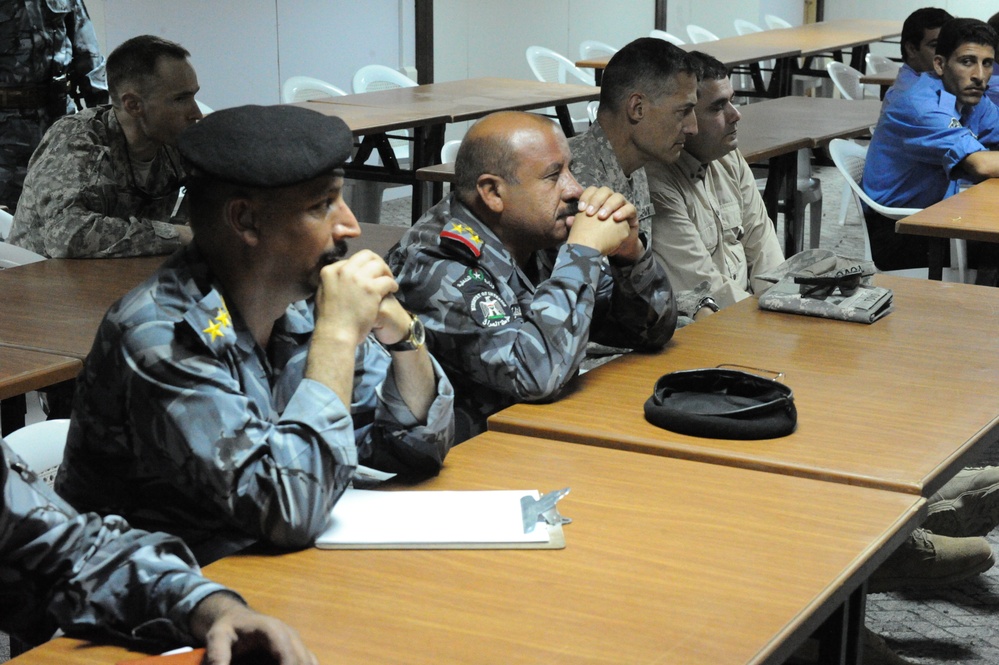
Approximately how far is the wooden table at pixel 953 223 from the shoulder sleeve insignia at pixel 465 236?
2.01 m

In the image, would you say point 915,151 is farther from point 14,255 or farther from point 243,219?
point 243,219

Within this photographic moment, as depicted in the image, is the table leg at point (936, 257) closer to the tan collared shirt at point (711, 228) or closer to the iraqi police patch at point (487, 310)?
the tan collared shirt at point (711, 228)

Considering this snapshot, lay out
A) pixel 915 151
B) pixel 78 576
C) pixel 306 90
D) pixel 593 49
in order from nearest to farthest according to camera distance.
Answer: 1. pixel 78 576
2. pixel 915 151
3. pixel 306 90
4. pixel 593 49

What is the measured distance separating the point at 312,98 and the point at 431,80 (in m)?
1.76

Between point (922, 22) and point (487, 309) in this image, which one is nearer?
point (487, 309)

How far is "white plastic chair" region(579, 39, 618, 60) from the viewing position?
9.17 m

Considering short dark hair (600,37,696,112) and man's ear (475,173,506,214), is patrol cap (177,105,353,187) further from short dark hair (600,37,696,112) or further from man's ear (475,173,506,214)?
short dark hair (600,37,696,112)

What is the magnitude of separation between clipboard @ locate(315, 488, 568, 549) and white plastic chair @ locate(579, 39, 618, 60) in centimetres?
769

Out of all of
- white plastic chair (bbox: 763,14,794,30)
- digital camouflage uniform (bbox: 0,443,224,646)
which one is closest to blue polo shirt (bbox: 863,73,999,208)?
digital camouflage uniform (bbox: 0,443,224,646)

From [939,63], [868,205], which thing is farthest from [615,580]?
[939,63]

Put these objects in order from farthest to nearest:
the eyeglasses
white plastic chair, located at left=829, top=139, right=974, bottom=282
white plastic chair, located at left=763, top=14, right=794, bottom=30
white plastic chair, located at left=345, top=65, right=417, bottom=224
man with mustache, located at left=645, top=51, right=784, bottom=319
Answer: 1. white plastic chair, located at left=763, top=14, right=794, bottom=30
2. white plastic chair, located at left=345, top=65, right=417, bottom=224
3. white plastic chair, located at left=829, top=139, right=974, bottom=282
4. man with mustache, located at left=645, top=51, right=784, bottom=319
5. the eyeglasses

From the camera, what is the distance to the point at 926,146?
5.02m

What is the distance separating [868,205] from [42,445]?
372 centimetres

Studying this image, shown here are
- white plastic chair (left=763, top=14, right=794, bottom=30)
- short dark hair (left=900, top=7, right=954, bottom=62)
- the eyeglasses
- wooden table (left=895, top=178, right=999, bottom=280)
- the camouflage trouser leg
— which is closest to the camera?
the eyeglasses
